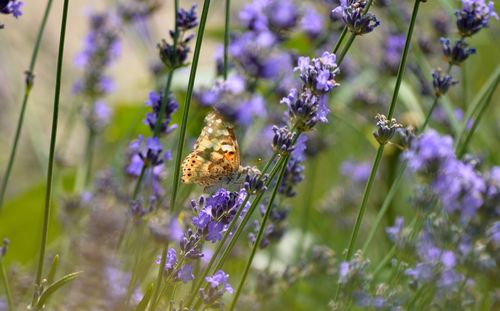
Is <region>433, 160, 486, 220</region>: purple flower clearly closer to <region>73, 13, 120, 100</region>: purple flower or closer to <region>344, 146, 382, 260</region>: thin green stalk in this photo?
<region>344, 146, 382, 260</region>: thin green stalk

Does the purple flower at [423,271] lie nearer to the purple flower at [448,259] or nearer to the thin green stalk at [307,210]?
the purple flower at [448,259]

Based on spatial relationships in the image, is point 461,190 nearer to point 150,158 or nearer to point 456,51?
point 456,51

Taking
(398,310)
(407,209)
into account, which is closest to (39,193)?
(407,209)

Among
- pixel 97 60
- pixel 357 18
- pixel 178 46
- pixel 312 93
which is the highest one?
pixel 97 60

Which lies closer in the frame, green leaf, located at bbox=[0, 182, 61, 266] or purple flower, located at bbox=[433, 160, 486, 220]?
purple flower, located at bbox=[433, 160, 486, 220]

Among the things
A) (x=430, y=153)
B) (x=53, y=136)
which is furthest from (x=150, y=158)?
(x=430, y=153)

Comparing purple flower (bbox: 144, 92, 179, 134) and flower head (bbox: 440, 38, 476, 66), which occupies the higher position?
flower head (bbox: 440, 38, 476, 66)

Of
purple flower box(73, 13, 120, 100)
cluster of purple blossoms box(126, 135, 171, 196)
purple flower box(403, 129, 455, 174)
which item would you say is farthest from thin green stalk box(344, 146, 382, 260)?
purple flower box(73, 13, 120, 100)
